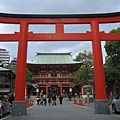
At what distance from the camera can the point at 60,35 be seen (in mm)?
15875

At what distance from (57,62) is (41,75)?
473 centimetres

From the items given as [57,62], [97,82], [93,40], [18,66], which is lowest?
[97,82]

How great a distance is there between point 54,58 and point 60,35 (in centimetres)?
3559

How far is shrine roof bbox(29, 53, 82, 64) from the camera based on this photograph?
48.8 meters

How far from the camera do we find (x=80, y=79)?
192 ft

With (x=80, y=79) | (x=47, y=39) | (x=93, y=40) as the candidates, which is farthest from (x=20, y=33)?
(x=80, y=79)

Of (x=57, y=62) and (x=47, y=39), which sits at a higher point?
(x=57, y=62)

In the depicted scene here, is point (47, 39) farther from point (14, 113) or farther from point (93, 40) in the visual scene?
point (14, 113)

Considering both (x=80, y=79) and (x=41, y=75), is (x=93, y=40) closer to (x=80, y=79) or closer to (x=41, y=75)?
(x=41, y=75)

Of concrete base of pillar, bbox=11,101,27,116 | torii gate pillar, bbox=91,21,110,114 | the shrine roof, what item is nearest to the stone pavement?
concrete base of pillar, bbox=11,101,27,116

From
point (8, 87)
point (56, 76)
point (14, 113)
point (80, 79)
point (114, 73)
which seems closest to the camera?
point (14, 113)

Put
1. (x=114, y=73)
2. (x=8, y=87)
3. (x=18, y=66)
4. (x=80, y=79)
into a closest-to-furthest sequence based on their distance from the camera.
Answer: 1. (x=18, y=66)
2. (x=114, y=73)
3. (x=8, y=87)
4. (x=80, y=79)

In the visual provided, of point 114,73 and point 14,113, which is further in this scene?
point 114,73

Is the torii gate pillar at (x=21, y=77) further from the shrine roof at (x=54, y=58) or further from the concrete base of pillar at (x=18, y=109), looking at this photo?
the shrine roof at (x=54, y=58)
